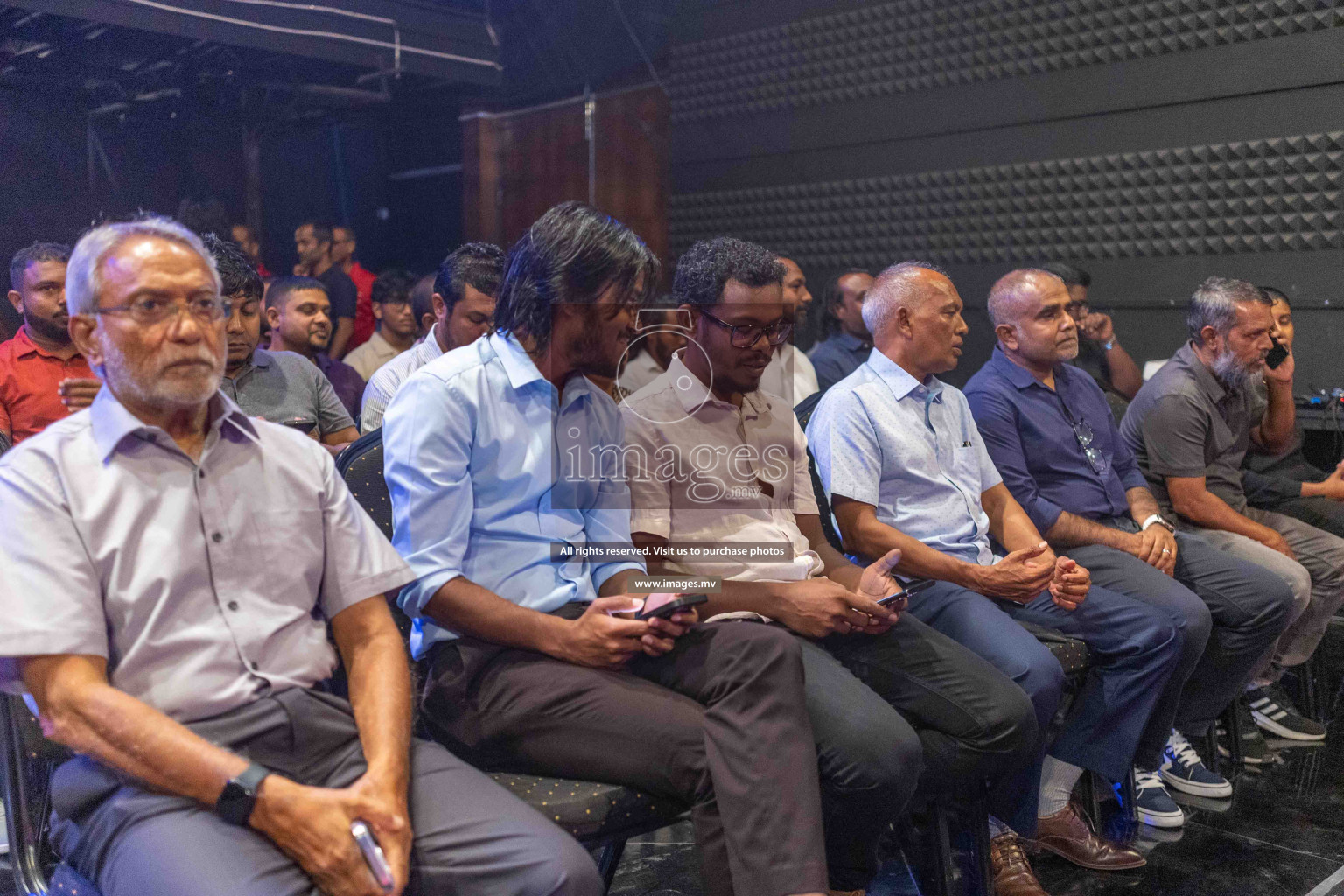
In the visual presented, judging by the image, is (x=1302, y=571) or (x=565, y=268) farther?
(x=1302, y=571)

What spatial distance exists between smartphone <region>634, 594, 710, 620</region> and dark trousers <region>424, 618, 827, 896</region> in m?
0.09

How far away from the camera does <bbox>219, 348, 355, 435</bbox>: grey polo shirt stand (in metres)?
2.88

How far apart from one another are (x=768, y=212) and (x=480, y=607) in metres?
4.43

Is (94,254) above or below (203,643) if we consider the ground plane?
above

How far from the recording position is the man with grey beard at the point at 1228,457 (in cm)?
308

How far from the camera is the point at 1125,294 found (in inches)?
179

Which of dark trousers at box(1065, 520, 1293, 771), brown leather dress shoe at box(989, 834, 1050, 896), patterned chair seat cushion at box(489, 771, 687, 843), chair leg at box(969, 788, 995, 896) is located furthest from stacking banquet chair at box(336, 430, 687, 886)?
dark trousers at box(1065, 520, 1293, 771)

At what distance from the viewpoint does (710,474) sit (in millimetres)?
2020

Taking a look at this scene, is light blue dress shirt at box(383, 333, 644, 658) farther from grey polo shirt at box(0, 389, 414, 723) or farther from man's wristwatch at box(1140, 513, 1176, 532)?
man's wristwatch at box(1140, 513, 1176, 532)

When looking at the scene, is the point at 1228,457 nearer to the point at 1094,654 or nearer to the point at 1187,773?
the point at 1187,773

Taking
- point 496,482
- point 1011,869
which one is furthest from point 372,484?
point 1011,869

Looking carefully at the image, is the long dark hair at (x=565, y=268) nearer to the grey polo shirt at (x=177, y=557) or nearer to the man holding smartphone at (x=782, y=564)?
the man holding smartphone at (x=782, y=564)

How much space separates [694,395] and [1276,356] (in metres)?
2.29

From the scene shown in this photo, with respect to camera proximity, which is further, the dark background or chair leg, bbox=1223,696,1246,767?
the dark background
